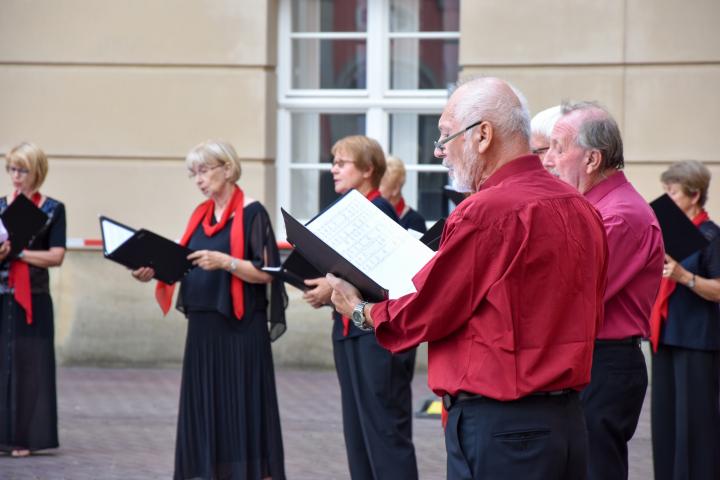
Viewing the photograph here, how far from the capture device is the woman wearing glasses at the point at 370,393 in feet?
20.1

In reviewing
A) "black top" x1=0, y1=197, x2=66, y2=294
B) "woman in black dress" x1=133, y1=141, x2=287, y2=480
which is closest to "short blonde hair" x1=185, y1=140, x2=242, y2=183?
"woman in black dress" x1=133, y1=141, x2=287, y2=480

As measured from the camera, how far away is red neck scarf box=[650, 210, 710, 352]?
6.46 m

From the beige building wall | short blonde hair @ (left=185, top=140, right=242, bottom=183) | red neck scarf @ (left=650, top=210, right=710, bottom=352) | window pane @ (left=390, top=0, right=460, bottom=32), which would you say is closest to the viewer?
red neck scarf @ (left=650, top=210, right=710, bottom=352)

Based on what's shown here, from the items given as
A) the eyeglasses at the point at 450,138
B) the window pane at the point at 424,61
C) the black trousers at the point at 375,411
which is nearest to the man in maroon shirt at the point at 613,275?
the eyeglasses at the point at 450,138

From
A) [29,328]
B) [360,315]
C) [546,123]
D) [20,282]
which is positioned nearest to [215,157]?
[20,282]

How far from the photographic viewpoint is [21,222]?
7703 millimetres

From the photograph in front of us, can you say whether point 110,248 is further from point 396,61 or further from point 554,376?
point 396,61

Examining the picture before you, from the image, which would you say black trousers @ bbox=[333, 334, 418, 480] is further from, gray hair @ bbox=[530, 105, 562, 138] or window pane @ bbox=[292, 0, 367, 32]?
window pane @ bbox=[292, 0, 367, 32]

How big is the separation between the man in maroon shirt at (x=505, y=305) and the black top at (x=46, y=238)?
4.65 m

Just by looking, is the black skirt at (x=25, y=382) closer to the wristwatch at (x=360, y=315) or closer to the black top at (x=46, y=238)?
the black top at (x=46, y=238)

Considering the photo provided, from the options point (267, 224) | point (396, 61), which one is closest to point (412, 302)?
point (267, 224)

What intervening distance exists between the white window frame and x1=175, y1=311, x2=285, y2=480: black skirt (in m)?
4.96

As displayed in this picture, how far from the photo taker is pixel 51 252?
789 centimetres

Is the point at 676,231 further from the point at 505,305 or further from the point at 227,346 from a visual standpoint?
the point at 505,305
